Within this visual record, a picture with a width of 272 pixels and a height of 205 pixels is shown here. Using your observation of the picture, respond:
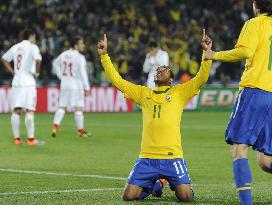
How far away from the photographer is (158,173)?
9.28 meters

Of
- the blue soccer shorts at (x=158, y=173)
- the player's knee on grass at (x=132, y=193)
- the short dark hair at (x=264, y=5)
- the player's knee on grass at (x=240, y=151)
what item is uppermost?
the short dark hair at (x=264, y=5)

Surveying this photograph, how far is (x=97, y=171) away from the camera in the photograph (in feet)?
41.4

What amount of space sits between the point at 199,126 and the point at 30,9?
1126cm

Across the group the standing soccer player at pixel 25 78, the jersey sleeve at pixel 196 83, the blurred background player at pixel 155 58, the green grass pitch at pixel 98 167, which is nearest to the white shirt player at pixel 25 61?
the standing soccer player at pixel 25 78

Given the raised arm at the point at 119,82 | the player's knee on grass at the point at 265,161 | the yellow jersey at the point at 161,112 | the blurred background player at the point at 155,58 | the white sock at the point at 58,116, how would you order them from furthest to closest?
the blurred background player at the point at 155,58 → the white sock at the point at 58,116 → the raised arm at the point at 119,82 → the yellow jersey at the point at 161,112 → the player's knee on grass at the point at 265,161

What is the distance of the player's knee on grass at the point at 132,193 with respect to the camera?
9148 millimetres

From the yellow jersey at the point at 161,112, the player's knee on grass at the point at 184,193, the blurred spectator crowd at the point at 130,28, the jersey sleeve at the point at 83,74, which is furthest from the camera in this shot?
the blurred spectator crowd at the point at 130,28

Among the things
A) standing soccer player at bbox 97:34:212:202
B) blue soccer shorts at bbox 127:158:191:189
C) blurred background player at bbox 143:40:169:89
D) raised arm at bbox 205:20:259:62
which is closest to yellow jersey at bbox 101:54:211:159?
standing soccer player at bbox 97:34:212:202

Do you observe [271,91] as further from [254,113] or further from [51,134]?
[51,134]

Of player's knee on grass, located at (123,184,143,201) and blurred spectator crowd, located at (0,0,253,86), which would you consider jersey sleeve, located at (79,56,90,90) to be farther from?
player's knee on grass, located at (123,184,143,201)

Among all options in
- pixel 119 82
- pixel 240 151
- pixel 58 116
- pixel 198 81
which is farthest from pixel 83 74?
pixel 240 151

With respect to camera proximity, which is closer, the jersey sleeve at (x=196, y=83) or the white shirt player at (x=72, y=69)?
the jersey sleeve at (x=196, y=83)

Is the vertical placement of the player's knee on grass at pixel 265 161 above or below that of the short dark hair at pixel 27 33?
below

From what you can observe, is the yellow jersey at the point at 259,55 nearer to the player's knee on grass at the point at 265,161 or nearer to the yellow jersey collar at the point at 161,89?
the player's knee on grass at the point at 265,161
